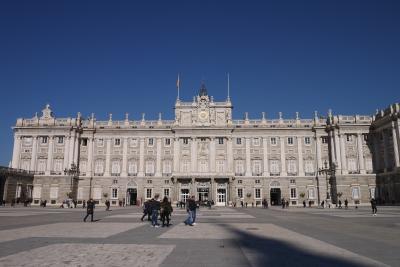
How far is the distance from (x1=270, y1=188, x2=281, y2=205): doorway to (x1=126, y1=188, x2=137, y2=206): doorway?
89.4ft

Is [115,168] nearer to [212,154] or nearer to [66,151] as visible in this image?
[66,151]

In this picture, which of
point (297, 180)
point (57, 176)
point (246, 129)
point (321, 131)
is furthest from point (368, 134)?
point (57, 176)

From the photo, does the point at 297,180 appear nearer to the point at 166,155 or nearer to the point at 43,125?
the point at 166,155

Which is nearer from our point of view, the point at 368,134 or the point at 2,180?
the point at 2,180

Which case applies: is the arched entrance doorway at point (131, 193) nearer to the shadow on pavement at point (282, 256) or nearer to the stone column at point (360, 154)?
the stone column at point (360, 154)

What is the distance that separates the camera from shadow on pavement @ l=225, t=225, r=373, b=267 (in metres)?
9.19

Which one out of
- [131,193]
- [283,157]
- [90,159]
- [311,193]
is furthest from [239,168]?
[90,159]

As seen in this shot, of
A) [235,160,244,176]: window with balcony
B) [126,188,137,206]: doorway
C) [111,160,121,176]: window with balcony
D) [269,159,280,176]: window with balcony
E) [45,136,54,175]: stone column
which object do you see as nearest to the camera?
[269,159,280,176]: window with balcony

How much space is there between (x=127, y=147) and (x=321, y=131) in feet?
128

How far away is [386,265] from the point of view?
8.91 meters

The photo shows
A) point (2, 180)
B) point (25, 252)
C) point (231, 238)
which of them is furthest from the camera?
point (2, 180)

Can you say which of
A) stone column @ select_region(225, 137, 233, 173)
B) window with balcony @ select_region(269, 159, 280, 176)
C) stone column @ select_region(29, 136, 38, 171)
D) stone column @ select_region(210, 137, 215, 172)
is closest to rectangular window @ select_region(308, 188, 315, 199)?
window with balcony @ select_region(269, 159, 280, 176)

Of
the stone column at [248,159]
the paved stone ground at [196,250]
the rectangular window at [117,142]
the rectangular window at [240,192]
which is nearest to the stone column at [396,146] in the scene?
the stone column at [248,159]

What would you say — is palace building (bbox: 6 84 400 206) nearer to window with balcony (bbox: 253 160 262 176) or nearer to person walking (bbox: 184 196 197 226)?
window with balcony (bbox: 253 160 262 176)
